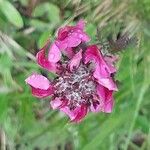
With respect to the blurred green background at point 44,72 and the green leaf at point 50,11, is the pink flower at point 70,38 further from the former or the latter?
the green leaf at point 50,11

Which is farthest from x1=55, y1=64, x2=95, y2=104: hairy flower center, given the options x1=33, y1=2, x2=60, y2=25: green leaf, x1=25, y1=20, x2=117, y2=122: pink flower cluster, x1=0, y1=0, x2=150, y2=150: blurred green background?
x1=33, y1=2, x2=60, y2=25: green leaf

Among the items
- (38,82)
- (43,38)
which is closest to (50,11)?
(43,38)

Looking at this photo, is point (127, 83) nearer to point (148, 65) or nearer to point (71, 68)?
point (148, 65)

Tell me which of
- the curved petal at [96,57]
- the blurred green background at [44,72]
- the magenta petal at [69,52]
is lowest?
the blurred green background at [44,72]

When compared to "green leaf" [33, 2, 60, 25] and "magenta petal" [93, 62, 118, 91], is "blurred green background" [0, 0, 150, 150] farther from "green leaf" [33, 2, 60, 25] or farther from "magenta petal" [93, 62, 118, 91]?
"magenta petal" [93, 62, 118, 91]

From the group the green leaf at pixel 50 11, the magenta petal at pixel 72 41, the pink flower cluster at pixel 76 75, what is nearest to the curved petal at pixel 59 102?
the pink flower cluster at pixel 76 75

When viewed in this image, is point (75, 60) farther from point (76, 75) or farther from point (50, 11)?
point (50, 11)
